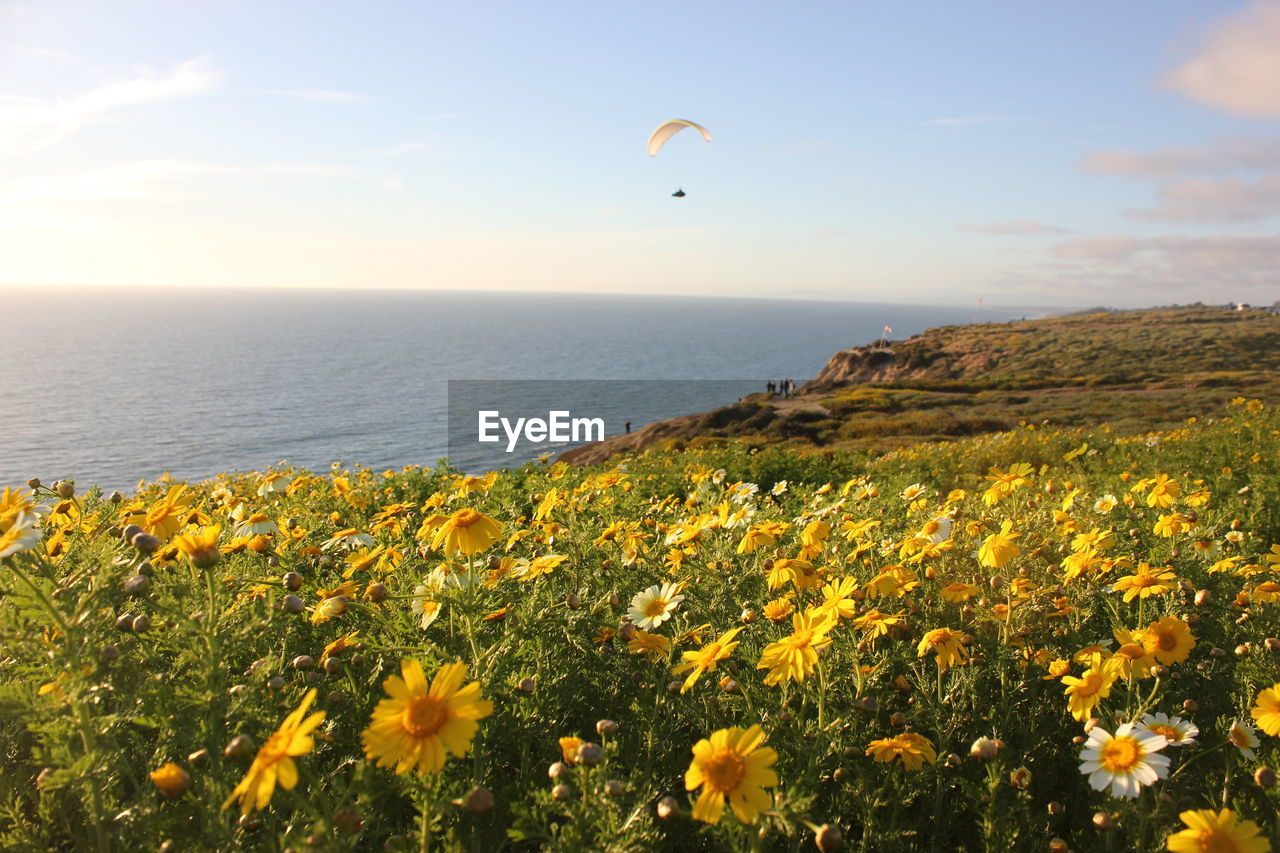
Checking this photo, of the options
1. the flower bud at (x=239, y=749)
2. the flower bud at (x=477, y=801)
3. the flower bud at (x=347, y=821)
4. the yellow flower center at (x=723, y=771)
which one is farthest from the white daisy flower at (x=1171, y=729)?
→ the flower bud at (x=239, y=749)

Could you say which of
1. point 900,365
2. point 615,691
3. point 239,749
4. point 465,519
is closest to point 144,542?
point 239,749

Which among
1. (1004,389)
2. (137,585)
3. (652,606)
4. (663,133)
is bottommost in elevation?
(1004,389)

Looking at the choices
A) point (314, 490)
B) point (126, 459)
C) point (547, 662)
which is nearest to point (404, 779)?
point (547, 662)

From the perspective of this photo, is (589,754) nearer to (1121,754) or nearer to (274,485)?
(1121,754)

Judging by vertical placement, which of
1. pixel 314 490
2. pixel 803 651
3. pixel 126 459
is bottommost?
pixel 126 459

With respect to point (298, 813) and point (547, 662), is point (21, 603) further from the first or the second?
point (547, 662)
